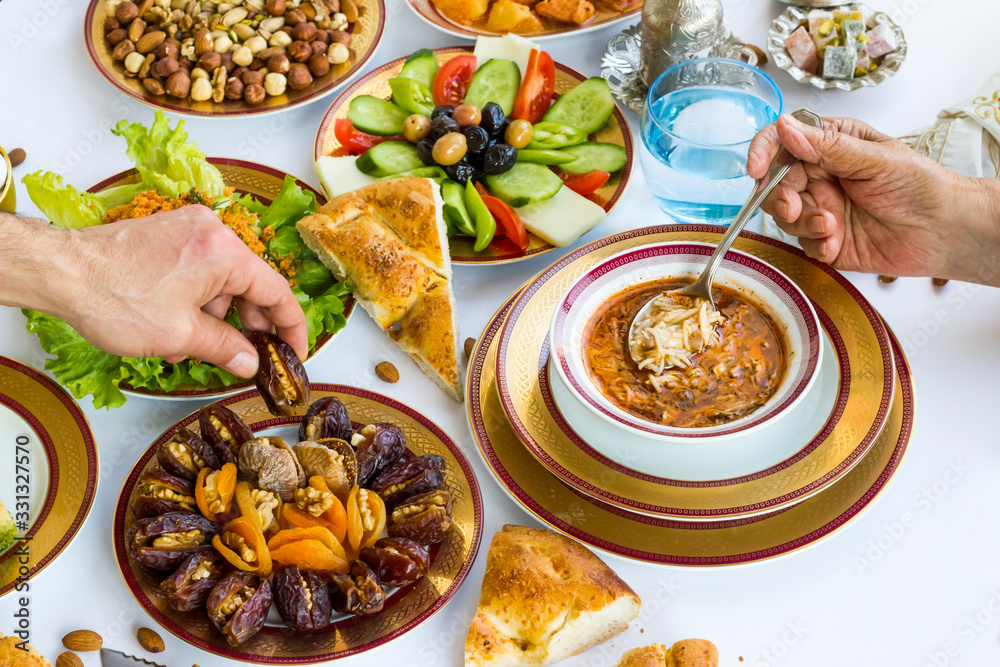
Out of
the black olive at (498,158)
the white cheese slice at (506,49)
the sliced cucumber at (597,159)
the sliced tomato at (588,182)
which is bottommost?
the sliced tomato at (588,182)

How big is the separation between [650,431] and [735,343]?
44 centimetres

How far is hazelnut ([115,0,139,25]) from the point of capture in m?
3.20

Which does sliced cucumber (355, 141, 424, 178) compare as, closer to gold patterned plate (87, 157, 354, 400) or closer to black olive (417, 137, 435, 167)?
black olive (417, 137, 435, 167)

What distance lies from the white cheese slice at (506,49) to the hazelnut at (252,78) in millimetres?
839

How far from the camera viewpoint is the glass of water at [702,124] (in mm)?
2590

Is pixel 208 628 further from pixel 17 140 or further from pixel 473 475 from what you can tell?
pixel 17 140

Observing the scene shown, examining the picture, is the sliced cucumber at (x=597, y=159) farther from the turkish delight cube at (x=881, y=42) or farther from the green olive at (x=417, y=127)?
the turkish delight cube at (x=881, y=42)

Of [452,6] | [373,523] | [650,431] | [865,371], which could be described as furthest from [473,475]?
[452,6]

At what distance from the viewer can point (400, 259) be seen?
8.25ft

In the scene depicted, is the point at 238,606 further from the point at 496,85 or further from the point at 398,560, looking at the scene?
the point at 496,85

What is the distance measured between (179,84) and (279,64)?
1.24ft

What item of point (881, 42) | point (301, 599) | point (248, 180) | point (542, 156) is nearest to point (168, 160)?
point (248, 180)

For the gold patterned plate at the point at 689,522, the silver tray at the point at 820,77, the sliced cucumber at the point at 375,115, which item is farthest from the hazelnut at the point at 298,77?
the silver tray at the point at 820,77

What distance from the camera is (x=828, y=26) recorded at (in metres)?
3.05
